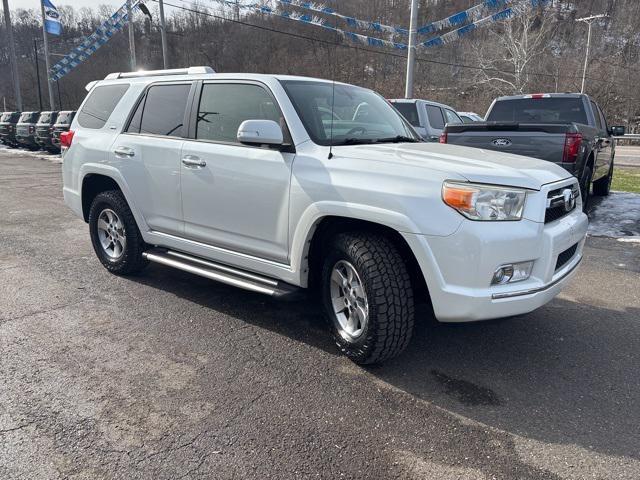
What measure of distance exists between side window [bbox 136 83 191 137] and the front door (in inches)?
8.8

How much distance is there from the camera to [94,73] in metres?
62.5

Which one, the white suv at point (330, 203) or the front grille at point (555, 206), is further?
the front grille at point (555, 206)

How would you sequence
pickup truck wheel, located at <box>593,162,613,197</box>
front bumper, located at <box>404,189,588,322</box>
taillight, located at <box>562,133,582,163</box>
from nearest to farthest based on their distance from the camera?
1. front bumper, located at <box>404,189,588,322</box>
2. taillight, located at <box>562,133,582,163</box>
3. pickup truck wheel, located at <box>593,162,613,197</box>

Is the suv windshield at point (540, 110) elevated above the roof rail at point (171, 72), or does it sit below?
below

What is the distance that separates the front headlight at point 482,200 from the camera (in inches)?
109

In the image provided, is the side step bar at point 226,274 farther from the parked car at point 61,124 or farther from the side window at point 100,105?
the parked car at point 61,124

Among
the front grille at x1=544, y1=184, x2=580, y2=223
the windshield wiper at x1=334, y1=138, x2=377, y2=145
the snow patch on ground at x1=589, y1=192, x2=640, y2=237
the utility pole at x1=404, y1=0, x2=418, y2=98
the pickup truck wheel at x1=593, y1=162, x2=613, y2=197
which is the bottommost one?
the snow patch on ground at x1=589, y1=192, x2=640, y2=237

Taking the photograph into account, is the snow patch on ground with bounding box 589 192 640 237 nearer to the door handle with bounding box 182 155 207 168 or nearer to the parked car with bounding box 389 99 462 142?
the parked car with bounding box 389 99 462 142

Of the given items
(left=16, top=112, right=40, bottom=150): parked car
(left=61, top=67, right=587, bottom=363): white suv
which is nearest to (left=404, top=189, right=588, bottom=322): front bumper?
Answer: (left=61, top=67, right=587, bottom=363): white suv

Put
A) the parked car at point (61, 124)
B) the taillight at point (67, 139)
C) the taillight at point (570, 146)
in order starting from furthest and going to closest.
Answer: the parked car at point (61, 124) → the taillight at point (570, 146) → the taillight at point (67, 139)

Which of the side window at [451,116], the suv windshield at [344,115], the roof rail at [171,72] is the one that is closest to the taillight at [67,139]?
the roof rail at [171,72]

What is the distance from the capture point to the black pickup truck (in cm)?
602

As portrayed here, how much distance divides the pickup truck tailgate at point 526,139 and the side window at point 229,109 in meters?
3.56

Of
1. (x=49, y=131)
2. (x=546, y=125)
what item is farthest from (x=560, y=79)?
(x=546, y=125)
